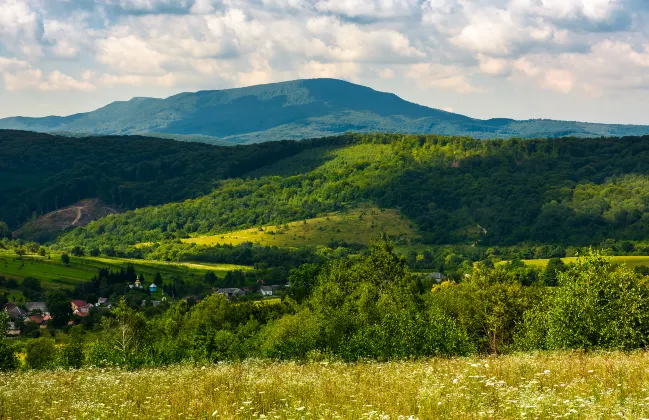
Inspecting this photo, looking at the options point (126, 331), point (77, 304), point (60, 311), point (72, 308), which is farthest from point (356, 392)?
point (77, 304)

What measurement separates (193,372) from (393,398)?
7.46 m

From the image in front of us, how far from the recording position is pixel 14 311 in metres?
135

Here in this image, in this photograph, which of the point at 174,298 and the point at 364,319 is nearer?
the point at 364,319

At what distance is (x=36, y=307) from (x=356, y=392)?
471 feet

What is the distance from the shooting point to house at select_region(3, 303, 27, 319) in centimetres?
13175

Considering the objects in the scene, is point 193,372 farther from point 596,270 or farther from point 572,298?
point 596,270

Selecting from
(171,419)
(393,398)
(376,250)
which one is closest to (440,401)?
(393,398)

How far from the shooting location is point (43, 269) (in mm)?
186250

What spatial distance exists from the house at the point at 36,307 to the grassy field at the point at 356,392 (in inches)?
5174

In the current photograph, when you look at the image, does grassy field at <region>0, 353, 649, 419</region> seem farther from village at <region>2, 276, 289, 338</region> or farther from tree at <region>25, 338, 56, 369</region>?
village at <region>2, 276, 289, 338</region>

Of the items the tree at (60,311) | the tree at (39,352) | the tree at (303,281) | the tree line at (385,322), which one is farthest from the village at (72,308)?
the tree at (39,352)

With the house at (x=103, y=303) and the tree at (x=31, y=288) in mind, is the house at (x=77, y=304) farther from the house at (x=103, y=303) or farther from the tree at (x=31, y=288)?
the tree at (x=31, y=288)

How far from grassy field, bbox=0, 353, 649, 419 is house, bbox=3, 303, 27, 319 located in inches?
4806

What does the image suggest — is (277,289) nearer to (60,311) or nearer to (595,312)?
(60,311)
